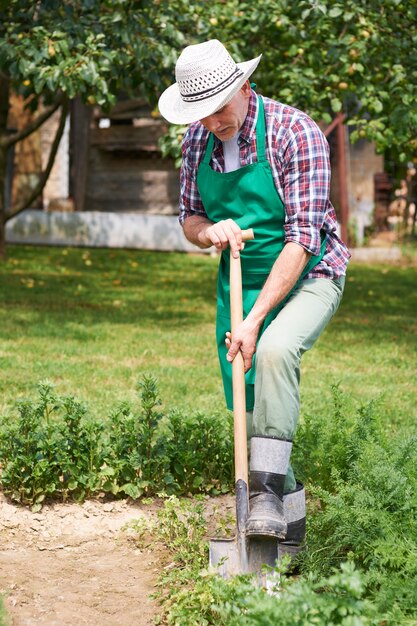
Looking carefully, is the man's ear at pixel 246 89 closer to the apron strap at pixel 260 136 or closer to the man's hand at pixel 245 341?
the apron strap at pixel 260 136

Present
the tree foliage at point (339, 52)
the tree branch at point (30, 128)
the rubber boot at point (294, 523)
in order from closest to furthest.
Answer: the rubber boot at point (294, 523)
the tree foliage at point (339, 52)
the tree branch at point (30, 128)

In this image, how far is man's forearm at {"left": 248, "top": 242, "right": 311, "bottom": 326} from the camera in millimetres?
3771

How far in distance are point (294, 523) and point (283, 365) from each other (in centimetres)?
76

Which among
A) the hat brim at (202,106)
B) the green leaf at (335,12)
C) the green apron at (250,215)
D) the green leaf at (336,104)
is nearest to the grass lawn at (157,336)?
the green apron at (250,215)

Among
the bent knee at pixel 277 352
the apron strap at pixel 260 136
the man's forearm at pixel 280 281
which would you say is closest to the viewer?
the bent knee at pixel 277 352

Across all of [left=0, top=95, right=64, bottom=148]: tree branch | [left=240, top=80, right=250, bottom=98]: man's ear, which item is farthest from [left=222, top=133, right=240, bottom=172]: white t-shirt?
[left=0, top=95, right=64, bottom=148]: tree branch

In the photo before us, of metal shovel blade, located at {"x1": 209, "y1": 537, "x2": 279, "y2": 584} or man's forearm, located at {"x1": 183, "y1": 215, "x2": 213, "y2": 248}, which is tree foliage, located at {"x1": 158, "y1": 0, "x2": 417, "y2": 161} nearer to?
man's forearm, located at {"x1": 183, "y1": 215, "x2": 213, "y2": 248}

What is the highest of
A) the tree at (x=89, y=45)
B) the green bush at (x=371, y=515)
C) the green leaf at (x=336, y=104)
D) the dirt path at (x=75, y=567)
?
the tree at (x=89, y=45)

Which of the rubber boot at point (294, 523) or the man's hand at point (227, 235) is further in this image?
the rubber boot at point (294, 523)

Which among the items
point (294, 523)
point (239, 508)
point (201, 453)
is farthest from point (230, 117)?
point (201, 453)

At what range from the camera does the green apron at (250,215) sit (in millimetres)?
3902

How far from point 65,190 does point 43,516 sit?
1623cm

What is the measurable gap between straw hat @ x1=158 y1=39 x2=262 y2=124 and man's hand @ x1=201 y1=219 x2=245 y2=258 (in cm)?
40

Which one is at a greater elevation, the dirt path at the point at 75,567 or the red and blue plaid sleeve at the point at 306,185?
the red and blue plaid sleeve at the point at 306,185
